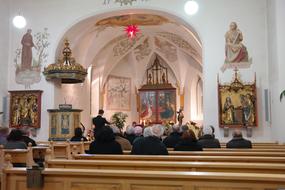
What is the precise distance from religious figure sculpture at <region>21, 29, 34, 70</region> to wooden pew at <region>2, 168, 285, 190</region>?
9.54m

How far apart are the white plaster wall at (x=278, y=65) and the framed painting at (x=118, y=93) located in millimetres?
11024

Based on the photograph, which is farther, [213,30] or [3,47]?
[3,47]

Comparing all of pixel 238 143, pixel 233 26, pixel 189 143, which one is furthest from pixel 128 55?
pixel 189 143

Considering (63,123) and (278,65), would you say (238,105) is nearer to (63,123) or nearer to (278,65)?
(278,65)

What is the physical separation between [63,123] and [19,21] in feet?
13.0

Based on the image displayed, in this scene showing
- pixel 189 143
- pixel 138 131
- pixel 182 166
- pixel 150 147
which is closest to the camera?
pixel 182 166

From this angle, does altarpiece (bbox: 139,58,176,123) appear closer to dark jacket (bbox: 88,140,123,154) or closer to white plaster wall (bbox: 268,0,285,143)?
white plaster wall (bbox: 268,0,285,143)

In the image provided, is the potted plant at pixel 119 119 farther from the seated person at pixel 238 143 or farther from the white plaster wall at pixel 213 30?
the seated person at pixel 238 143

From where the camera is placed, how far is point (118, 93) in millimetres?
20188

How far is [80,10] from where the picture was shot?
12.5 m

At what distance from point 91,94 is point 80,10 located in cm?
618

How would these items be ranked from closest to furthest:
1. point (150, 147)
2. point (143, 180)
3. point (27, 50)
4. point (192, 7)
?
point (143, 180) < point (150, 147) < point (192, 7) < point (27, 50)

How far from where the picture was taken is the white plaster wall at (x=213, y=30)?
1096 cm

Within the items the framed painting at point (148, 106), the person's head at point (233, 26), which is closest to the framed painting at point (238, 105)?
the person's head at point (233, 26)
